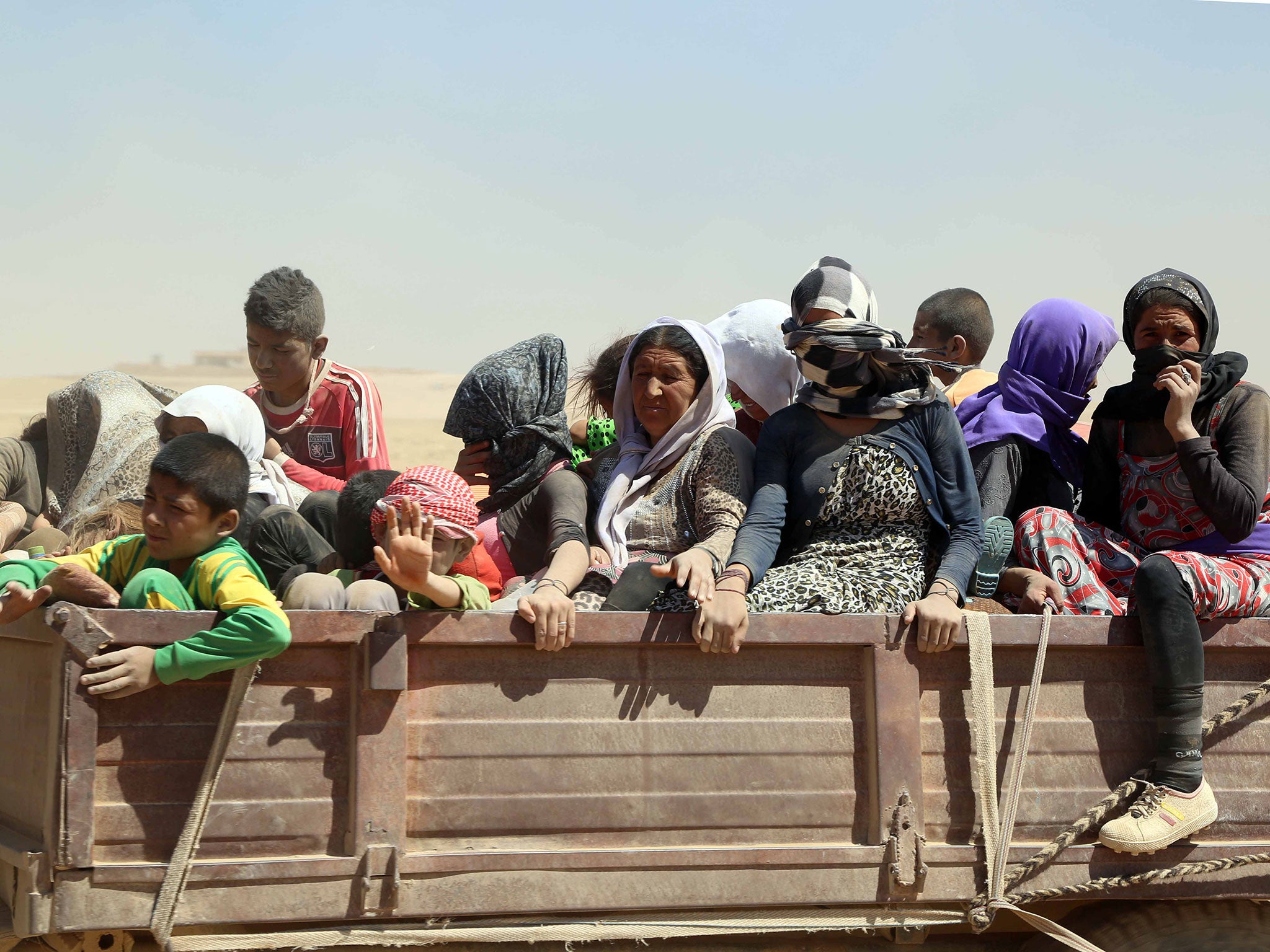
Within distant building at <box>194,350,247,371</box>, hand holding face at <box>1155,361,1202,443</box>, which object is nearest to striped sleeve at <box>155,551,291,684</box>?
hand holding face at <box>1155,361,1202,443</box>

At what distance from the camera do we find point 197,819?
8.43 ft

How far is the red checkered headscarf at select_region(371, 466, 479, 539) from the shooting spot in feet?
9.80

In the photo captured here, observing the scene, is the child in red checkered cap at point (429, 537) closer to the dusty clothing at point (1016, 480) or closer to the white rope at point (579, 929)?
the white rope at point (579, 929)

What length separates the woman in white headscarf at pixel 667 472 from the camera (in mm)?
3260

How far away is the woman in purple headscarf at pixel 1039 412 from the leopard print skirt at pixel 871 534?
1.74ft

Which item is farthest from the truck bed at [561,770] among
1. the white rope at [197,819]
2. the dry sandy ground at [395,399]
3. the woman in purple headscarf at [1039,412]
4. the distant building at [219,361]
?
the distant building at [219,361]

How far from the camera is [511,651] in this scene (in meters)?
2.79

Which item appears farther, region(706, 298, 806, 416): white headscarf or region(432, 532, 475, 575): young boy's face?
region(706, 298, 806, 416): white headscarf

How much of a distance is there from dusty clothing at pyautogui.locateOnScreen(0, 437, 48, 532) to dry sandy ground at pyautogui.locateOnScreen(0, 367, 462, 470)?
66.3ft

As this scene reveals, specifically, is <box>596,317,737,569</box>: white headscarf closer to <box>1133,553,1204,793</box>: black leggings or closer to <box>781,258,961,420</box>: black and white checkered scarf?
<box>781,258,961,420</box>: black and white checkered scarf

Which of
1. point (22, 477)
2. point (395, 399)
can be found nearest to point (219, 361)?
point (395, 399)

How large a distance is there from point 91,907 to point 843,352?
2298 millimetres

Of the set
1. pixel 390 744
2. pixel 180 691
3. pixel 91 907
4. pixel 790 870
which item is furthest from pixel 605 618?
pixel 91 907

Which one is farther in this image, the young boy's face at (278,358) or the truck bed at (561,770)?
the young boy's face at (278,358)
